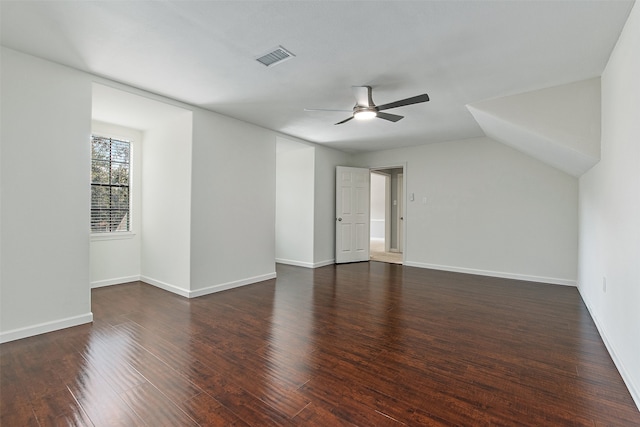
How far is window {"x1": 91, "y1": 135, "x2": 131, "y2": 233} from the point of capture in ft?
14.4

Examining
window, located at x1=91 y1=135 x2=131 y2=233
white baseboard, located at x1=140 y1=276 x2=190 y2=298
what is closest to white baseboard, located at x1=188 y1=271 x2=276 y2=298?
white baseboard, located at x1=140 y1=276 x2=190 y2=298

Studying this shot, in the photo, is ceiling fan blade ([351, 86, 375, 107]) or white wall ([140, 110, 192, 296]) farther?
white wall ([140, 110, 192, 296])

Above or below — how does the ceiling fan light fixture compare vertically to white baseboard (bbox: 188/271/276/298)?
above

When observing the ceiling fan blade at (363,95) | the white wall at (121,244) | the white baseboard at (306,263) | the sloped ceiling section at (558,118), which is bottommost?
the white baseboard at (306,263)

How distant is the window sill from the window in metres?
0.08

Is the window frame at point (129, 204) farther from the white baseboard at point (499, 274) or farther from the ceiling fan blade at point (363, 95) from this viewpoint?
the white baseboard at point (499, 274)

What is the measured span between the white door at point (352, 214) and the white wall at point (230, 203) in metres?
1.87

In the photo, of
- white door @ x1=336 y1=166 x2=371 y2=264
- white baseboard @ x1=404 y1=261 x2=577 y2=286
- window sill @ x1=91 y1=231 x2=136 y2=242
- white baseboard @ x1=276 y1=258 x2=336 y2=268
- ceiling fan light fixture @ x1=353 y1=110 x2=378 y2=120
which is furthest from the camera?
white door @ x1=336 y1=166 x2=371 y2=264

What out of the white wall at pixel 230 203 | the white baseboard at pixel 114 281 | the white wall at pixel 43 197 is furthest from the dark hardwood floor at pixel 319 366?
the white baseboard at pixel 114 281

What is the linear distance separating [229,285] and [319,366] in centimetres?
249

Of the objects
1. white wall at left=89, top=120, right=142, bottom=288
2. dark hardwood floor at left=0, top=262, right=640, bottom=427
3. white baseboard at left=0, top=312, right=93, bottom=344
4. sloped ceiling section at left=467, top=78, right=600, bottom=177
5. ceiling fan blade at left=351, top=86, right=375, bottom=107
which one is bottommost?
dark hardwood floor at left=0, top=262, right=640, bottom=427

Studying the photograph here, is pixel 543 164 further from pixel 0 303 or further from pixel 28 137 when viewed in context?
pixel 0 303

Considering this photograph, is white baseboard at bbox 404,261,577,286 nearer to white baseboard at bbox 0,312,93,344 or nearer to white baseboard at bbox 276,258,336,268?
white baseboard at bbox 276,258,336,268

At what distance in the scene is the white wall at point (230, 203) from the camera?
397cm
